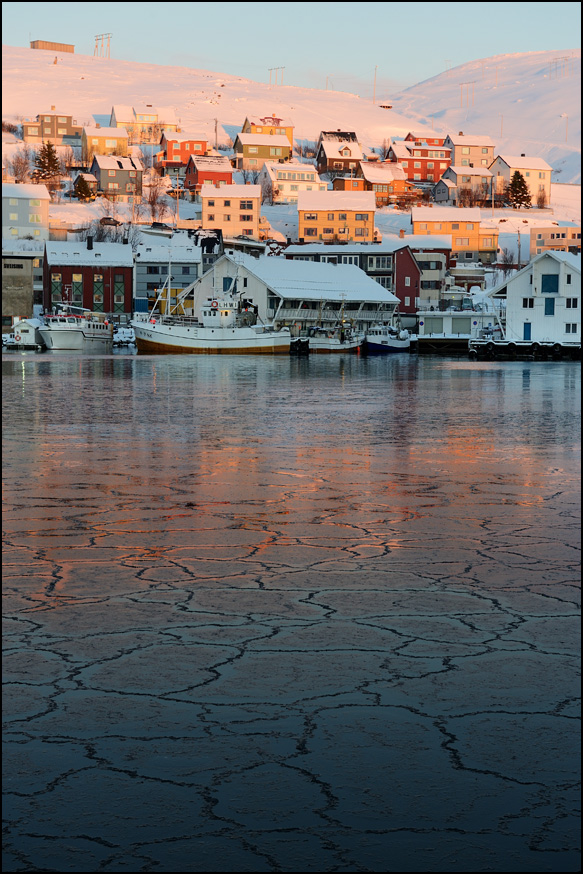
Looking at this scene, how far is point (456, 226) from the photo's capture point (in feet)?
362

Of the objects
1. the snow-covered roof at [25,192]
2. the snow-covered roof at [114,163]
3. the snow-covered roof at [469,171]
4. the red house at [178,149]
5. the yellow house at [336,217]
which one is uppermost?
the red house at [178,149]

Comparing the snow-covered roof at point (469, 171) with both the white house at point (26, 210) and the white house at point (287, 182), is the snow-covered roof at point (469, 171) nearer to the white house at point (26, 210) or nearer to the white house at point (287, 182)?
the white house at point (287, 182)

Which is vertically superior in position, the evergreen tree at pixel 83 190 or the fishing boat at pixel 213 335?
the evergreen tree at pixel 83 190

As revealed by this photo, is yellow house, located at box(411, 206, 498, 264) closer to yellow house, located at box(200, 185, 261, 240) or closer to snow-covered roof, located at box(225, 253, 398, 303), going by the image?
yellow house, located at box(200, 185, 261, 240)

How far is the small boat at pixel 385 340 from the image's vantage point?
7494 centimetres

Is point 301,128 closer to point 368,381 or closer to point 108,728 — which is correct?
→ point 368,381

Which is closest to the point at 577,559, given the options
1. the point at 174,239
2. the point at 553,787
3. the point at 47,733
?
the point at 553,787

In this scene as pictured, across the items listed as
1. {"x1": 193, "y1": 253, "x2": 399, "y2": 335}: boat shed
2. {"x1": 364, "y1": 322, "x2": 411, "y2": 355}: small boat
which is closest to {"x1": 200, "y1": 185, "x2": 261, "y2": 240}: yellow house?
{"x1": 193, "y1": 253, "x2": 399, "y2": 335}: boat shed

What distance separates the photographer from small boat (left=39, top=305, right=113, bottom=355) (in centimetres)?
7150

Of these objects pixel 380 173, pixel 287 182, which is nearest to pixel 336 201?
pixel 287 182

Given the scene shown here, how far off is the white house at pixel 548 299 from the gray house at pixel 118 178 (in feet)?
207

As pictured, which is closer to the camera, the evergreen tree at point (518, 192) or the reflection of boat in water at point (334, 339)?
the reflection of boat in water at point (334, 339)

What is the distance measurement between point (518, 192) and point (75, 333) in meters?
78.1

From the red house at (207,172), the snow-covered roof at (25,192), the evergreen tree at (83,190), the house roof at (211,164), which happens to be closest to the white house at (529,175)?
the house roof at (211,164)
